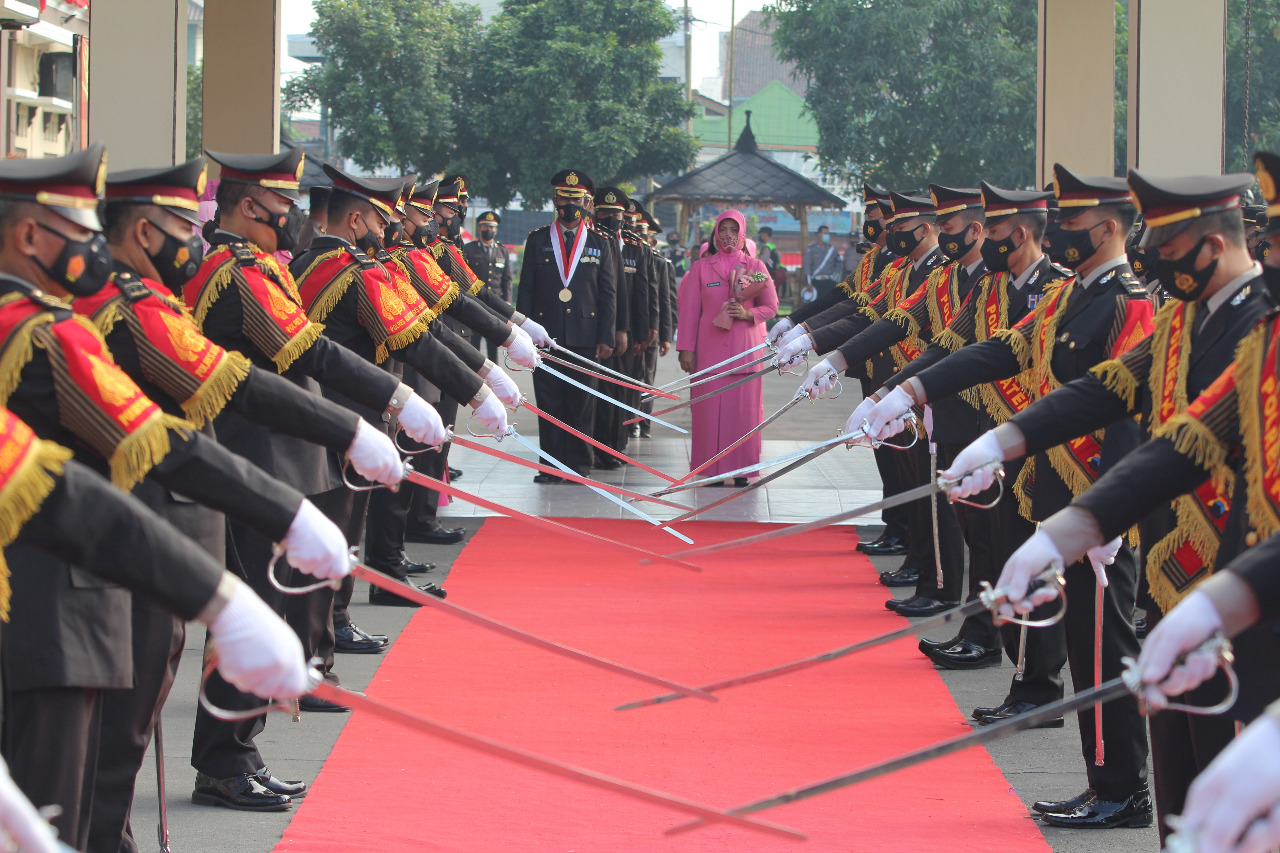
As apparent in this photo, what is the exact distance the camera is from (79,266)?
2.57 metres

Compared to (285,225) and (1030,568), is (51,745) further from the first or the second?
(285,225)

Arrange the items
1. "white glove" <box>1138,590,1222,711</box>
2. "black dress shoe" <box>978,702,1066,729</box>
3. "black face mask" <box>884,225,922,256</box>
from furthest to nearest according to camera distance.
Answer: "black face mask" <box>884,225,922,256</box> < "black dress shoe" <box>978,702,1066,729</box> < "white glove" <box>1138,590,1222,711</box>

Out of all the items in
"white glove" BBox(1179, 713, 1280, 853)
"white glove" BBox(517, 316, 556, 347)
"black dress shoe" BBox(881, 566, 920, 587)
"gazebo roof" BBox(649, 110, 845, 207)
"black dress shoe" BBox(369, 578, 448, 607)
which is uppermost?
"gazebo roof" BBox(649, 110, 845, 207)

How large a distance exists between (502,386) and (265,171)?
170 cm

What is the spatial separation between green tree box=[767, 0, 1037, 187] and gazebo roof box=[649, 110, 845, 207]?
126 inches

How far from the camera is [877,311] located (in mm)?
7160

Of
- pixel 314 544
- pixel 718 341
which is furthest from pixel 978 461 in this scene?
pixel 718 341

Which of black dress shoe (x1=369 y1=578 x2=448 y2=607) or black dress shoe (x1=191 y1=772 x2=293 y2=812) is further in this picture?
black dress shoe (x1=369 y1=578 x2=448 y2=607)

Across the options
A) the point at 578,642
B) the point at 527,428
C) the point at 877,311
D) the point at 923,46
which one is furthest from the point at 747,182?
the point at 578,642

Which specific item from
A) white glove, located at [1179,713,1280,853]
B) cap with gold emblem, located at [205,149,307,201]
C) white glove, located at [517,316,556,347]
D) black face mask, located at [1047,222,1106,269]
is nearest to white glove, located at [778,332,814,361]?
white glove, located at [517,316,556,347]

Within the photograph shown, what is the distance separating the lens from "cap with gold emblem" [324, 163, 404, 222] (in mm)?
5082

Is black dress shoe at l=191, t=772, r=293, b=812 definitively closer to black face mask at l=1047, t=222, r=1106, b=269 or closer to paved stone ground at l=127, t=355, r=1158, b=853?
paved stone ground at l=127, t=355, r=1158, b=853

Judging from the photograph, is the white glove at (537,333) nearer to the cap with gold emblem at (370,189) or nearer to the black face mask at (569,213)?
the black face mask at (569,213)

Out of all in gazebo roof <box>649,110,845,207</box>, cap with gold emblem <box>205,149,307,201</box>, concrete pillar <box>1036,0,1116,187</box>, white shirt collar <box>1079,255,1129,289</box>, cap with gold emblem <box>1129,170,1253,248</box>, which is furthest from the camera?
gazebo roof <box>649,110,845,207</box>
